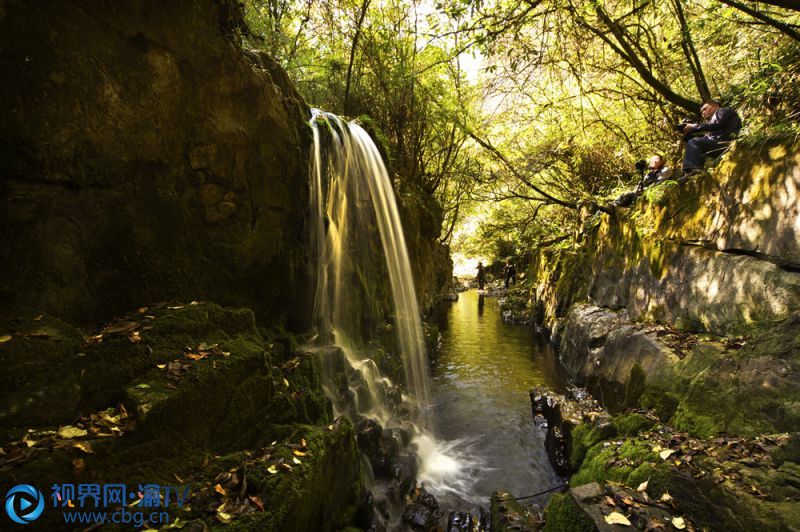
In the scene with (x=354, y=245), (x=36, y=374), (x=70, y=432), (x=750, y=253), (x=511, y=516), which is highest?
(x=354, y=245)

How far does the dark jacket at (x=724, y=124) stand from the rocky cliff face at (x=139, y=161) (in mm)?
8262

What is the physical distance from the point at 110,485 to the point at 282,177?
456 centimetres

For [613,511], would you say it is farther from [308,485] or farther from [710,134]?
[710,134]

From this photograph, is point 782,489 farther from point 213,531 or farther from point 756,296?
point 213,531

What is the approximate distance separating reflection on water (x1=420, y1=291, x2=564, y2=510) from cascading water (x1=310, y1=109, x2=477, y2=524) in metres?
0.24

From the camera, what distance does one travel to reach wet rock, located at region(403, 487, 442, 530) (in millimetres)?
4875

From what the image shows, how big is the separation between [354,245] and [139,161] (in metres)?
5.32

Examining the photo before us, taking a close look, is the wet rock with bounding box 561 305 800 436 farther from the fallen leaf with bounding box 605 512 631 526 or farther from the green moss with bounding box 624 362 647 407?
the fallen leaf with bounding box 605 512 631 526

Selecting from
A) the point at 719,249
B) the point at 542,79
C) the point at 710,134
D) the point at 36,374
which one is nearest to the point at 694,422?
the point at 719,249

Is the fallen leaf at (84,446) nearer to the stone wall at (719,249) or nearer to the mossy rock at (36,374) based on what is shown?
the mossy rock at (36,374)

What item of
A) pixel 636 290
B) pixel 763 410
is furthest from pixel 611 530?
pixel 636 290

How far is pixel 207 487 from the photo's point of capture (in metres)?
2.88

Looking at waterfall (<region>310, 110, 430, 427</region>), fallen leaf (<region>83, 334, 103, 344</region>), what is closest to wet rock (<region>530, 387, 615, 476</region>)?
waterfall (<region>310, 110, 430, 427</region>)

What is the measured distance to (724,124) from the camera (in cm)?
698
